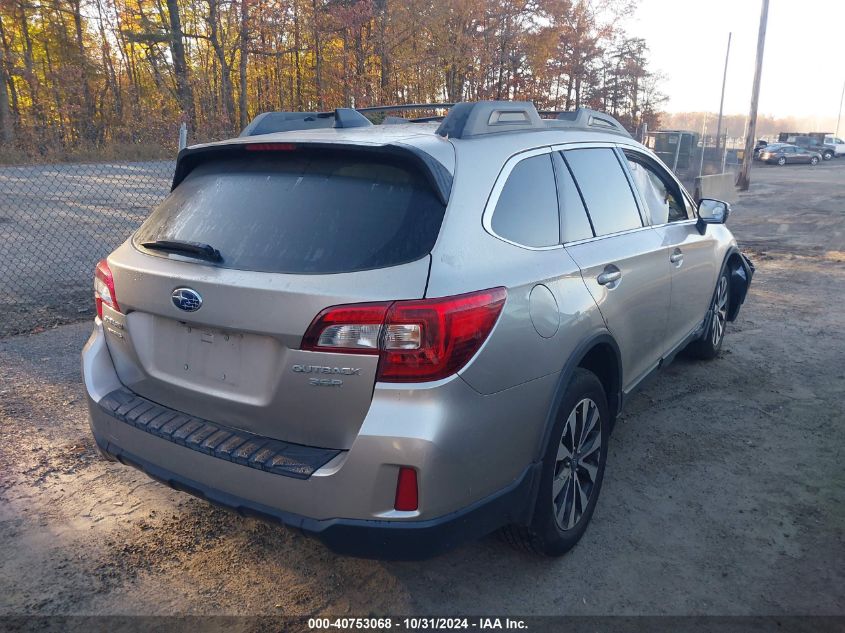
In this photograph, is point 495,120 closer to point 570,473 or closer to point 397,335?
point 397,335

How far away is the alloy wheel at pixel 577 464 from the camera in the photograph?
2912 mm

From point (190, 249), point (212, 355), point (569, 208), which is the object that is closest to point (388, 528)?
point (212, 355)

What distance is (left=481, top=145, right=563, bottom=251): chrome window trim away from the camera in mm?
2566

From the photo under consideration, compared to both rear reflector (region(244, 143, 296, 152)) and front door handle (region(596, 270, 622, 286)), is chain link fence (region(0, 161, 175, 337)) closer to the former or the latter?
rear reflector (region(244, 143, 296, 152))

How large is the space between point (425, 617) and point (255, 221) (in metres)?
1.64

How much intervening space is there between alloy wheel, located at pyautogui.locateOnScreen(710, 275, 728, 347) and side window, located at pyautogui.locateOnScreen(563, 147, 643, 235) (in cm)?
190

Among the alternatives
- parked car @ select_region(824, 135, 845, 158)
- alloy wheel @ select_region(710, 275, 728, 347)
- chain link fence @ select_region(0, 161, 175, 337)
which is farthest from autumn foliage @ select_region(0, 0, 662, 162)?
parked car @ select_region(824, 135, 845, 158)

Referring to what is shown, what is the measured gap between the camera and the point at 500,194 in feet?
8.86

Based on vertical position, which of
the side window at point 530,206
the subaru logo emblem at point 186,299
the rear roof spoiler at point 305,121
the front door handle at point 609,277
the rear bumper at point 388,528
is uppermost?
the rear roof spoiler at point 305,121

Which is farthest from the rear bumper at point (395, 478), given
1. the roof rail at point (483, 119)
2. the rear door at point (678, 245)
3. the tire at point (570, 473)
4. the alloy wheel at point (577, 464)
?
the rear door at point (678, 245)

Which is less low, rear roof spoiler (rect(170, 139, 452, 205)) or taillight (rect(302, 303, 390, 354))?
rear roof spoiler (rect(170, 139, 452, 205))

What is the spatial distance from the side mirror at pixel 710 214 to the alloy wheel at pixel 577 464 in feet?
7.60

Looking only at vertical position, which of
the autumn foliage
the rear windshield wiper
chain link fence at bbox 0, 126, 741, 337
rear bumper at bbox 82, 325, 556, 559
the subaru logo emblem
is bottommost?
chain link fence at bbox 0, 126, 741, 337

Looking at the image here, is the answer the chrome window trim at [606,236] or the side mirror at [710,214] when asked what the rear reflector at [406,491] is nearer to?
the chrome window trim at [606,236]
